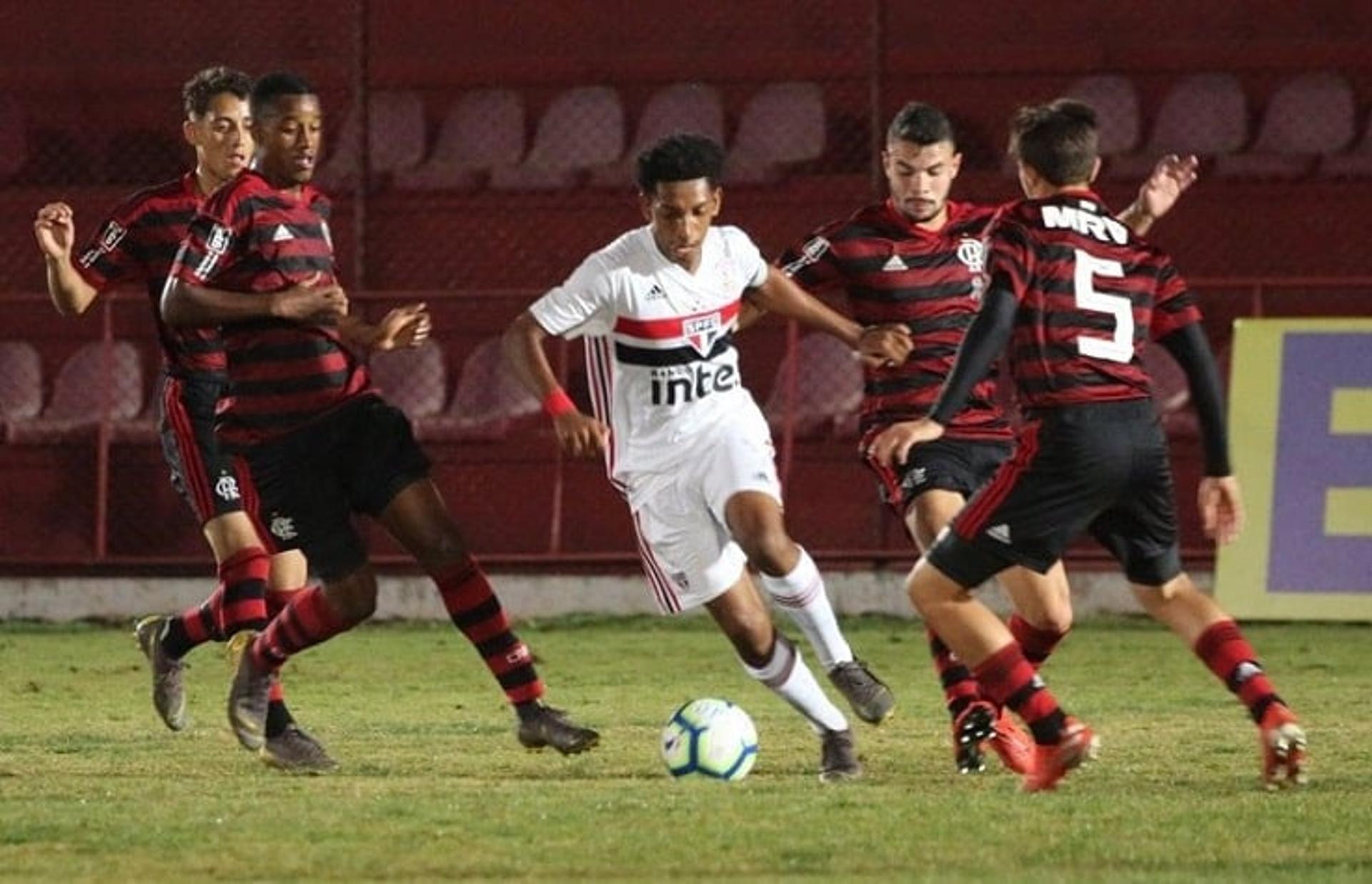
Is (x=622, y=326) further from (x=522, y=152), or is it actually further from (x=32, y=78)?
(x=32, y=78)

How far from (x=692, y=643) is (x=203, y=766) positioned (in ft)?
18.1

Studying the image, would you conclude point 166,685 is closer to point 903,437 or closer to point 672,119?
point 903,437

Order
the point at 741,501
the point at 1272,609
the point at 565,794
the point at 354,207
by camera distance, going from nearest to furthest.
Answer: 1. the point at 565,794
2. the point at 741,501
3. the point at 1272,609
4. the point at 354,207

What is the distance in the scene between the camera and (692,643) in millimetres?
14758

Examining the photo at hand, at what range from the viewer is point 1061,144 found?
27.6 ft

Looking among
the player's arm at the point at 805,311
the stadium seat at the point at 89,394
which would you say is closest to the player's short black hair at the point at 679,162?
the player's arm at the point at 805,311

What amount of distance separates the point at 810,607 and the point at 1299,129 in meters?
9.54

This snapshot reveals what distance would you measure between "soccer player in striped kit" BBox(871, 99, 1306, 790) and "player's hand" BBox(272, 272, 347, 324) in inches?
68.4

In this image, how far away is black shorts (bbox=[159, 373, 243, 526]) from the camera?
35.1 feet

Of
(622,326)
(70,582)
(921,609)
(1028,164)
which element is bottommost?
(70,582)

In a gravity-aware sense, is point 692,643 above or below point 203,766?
below

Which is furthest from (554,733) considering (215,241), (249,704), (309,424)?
(215,241)

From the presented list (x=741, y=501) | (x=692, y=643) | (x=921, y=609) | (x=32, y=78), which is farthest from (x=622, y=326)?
(x=32, y=78)

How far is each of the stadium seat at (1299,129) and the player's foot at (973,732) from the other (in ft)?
29.9
